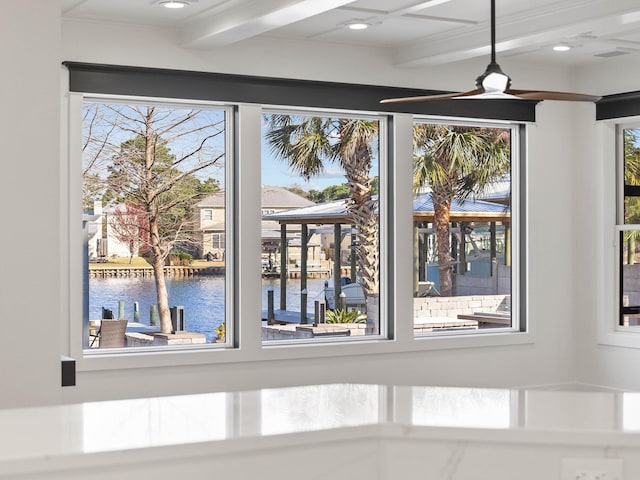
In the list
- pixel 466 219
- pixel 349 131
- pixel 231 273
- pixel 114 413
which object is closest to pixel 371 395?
pixel 114 413

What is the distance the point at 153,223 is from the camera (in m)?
5.90

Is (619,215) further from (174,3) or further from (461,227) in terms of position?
(174,3)

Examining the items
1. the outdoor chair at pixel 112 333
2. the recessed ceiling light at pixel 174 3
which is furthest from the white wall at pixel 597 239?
the outdoor chair at pixel 112 333

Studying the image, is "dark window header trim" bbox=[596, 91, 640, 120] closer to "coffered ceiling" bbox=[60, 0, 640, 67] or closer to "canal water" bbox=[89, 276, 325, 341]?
"coffered ceiling" bbox=[60, 0, 640, 67]

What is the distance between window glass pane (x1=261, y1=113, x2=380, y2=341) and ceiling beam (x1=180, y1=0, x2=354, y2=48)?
0.79m

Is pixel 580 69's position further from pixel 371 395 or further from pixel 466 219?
pixel 371 395

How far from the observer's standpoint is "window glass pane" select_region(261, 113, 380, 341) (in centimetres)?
620

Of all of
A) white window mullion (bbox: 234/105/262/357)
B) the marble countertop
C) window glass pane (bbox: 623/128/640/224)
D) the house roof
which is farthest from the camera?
window glass pane (bbox: 623/128/640/224)

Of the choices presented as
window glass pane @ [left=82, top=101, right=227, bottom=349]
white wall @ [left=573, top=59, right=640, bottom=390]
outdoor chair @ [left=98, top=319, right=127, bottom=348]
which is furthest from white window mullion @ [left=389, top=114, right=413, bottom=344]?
outdoor chair @ [left=98, top=319, right=127, bottom=348]

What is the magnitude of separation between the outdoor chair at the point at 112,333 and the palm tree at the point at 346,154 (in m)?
1.51

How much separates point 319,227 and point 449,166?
1.11 metres

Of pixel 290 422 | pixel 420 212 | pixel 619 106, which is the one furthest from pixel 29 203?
pixel 619 106

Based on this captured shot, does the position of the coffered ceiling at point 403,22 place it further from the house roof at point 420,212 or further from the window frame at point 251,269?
the house roof at point 420,212

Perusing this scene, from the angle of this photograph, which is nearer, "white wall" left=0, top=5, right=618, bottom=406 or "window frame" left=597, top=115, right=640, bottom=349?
"white wall" left=0, top=5, right=618, bottom=406
